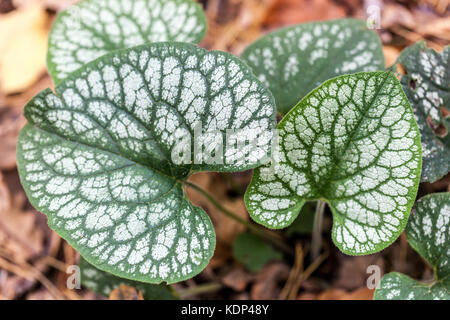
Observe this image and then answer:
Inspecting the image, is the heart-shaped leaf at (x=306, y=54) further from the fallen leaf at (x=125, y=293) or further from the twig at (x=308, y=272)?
the fallen leaf at (x=125, y=293)

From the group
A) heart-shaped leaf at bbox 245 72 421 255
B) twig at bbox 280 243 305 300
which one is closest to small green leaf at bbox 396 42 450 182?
heart-shaped leaf at bbox 245 72 421 255

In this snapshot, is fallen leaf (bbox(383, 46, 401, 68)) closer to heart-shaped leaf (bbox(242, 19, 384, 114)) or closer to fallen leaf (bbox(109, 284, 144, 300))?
heart-shaped leaf (bbox(242, 19, 384, 114))

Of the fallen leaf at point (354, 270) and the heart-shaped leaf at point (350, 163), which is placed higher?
the heart-shaped leaf at point (350, 163)

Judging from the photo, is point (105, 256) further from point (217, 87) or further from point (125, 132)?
point (217, 87)

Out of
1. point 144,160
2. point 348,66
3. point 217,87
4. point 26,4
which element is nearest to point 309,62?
point 348,66

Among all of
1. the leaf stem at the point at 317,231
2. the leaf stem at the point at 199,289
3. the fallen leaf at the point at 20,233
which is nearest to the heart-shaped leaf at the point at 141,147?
the leaf stem at the point at 317,231

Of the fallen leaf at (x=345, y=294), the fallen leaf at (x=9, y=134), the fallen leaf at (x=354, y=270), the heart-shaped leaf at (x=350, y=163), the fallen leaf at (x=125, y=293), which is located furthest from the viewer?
the fallen leaf at (x=9, y=134)
